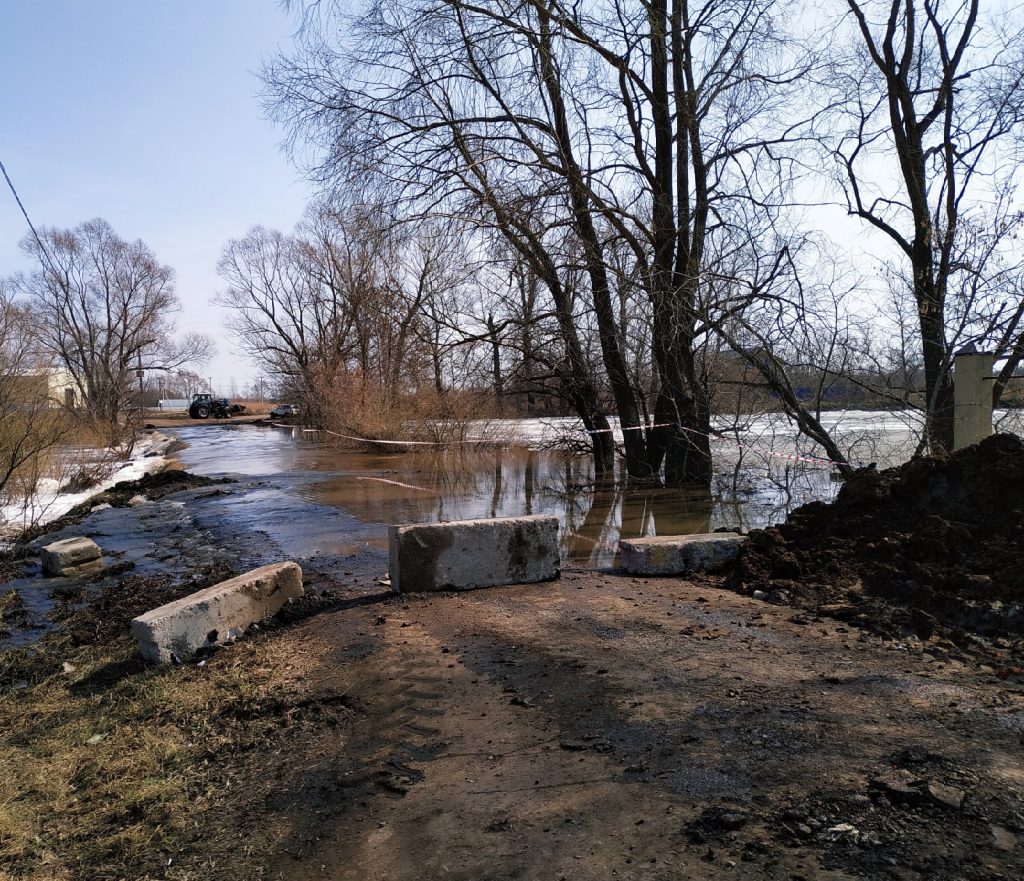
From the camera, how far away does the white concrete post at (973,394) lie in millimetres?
9695

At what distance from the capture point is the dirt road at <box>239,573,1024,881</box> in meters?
2.57

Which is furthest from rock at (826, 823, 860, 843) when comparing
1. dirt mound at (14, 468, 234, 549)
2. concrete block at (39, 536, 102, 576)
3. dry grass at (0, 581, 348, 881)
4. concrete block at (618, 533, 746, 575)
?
dirt mound at (14, 468, 234, 549)

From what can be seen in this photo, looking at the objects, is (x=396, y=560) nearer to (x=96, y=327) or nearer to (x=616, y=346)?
(x=616, y=346)

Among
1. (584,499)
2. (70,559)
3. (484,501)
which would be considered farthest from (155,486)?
(584,499)

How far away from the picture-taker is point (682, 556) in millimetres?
7000

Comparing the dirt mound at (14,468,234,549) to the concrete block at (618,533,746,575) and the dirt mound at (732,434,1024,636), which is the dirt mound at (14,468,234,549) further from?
the dirt mound at (732,434,1024,636)

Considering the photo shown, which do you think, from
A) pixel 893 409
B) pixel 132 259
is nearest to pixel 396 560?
pixel 893 409

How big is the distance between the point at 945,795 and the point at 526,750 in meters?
1.68

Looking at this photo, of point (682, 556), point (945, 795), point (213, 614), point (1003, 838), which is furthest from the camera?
point (682, 556)

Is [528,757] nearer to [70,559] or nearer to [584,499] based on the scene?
[70,559]

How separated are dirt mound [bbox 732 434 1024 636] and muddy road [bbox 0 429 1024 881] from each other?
0.44 meters

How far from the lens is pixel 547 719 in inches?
148

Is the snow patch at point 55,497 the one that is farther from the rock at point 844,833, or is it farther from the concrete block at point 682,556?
the rock at point 844,833

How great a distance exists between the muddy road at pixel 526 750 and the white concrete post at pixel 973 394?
5.84m
